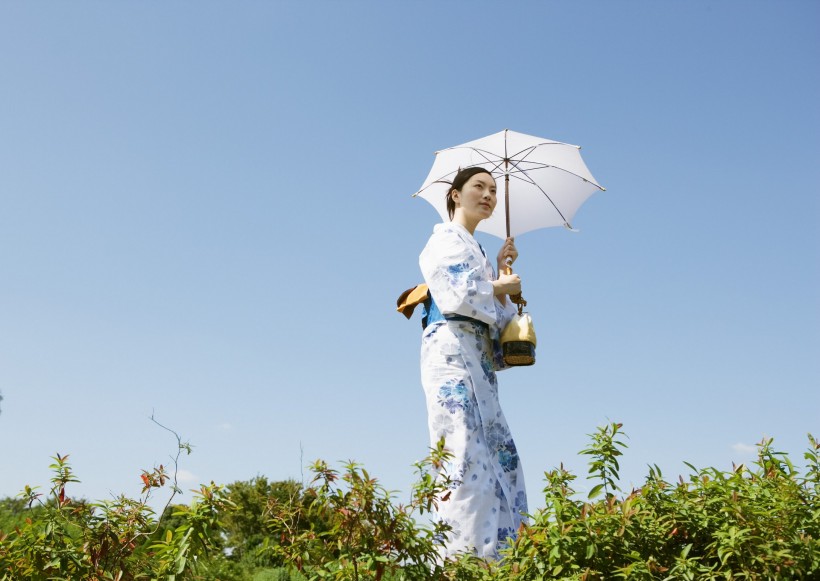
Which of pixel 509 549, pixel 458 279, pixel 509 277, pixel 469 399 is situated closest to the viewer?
pixel 509 549

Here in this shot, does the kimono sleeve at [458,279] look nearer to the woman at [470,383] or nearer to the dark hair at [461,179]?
the woman at [470,383]

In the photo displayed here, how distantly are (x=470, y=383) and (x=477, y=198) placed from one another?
1.43m

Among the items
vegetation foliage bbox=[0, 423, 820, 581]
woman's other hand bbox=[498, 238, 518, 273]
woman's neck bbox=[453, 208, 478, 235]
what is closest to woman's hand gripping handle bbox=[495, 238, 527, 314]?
woman's other hand bbox=[498, 238, 518, 273]

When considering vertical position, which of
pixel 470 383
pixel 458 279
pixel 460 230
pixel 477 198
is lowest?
pixel 470 383

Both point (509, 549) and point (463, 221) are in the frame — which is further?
point (463, 221)

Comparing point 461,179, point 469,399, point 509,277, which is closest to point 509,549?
point 469,399

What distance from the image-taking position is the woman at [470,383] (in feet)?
15.0

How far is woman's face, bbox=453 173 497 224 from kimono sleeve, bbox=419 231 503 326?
0.31 metres

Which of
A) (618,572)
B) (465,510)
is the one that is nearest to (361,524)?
(618,572)

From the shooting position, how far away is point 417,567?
2.89 meters

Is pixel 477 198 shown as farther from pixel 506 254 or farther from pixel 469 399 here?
pixel 469 399

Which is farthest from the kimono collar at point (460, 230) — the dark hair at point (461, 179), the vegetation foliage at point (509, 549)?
the vegetation foliage at point (509, 549)

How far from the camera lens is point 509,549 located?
3.02m

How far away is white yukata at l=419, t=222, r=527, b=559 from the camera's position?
15.0 feet
